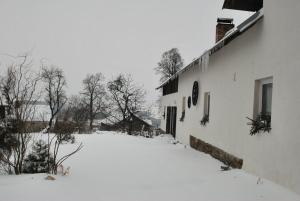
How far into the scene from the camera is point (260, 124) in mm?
4754

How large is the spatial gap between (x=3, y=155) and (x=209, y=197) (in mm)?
3537

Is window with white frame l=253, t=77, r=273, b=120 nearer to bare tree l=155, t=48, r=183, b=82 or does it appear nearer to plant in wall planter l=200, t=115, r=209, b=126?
plant in wall planter l=200, t=115, r=209, b=126

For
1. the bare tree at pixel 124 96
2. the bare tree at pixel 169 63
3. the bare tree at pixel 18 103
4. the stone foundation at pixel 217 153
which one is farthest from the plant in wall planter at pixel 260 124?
the bare tree at pixel 169 63

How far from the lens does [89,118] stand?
3719 cm

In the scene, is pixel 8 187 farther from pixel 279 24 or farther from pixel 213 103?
pixel 213 103

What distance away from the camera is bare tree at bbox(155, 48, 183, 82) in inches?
1113

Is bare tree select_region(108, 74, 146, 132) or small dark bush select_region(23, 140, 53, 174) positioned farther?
bare tree select_region(108, 74, 146, 132)

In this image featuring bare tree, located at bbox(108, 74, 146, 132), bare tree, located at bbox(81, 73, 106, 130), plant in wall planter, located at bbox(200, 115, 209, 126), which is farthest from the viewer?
bare tree, located at bbox(81, 73, 106, 130)

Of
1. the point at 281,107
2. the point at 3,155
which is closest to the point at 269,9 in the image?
the point at 281,107

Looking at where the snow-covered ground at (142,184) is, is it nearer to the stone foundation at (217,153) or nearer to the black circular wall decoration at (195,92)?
the stone foundation at (217,153)

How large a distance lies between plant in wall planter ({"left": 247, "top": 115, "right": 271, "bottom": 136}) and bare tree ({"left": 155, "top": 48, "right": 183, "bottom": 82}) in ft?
76.6

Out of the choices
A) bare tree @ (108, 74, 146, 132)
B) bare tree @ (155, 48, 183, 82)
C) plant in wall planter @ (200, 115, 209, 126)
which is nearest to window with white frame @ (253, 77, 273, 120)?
plant in wall planter @ (200, 115, 209, 126)

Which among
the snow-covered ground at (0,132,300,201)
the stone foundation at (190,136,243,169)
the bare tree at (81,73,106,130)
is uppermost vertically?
the bare tree at (81,73,106,130)

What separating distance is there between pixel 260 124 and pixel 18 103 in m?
4.20
